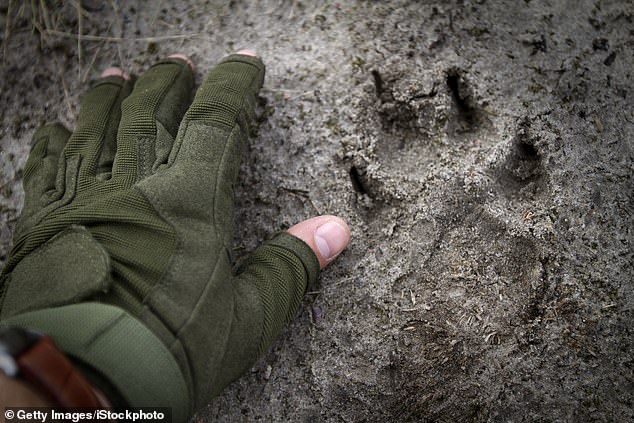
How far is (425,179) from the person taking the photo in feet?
4.88

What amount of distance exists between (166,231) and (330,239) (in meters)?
0.44

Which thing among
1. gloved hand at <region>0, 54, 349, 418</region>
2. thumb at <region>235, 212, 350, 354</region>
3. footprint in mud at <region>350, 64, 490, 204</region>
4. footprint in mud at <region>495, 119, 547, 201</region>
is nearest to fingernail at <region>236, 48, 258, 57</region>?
gloved hand at <region>0, 54, 349, 418</region>

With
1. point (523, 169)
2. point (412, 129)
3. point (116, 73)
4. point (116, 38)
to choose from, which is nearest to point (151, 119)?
point (116, 73)

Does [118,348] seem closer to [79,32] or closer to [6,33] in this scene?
[79,32]

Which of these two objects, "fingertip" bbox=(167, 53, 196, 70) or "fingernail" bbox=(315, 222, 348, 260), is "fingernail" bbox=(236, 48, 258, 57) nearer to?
"fingertip" bbox=(167, 53, 196, 70)

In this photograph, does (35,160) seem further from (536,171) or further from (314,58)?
(536,171)

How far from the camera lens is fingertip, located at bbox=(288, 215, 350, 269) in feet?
4.56

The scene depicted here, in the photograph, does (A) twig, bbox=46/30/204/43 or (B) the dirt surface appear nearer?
(B) the dirt surface

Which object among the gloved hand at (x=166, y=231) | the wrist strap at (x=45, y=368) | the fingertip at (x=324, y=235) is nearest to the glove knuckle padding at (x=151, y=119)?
the gloved hand at (x=166, y=231)

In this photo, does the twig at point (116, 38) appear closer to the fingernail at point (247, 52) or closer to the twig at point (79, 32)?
the twig at point (79, 32)

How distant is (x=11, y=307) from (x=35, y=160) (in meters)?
0.48

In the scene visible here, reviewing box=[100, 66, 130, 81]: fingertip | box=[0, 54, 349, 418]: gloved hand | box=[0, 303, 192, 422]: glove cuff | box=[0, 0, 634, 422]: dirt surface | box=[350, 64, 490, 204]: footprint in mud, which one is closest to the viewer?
box=[0, 303, 192, 422]: glove cuff

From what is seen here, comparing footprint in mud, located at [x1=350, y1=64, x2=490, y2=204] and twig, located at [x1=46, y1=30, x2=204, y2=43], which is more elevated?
twig, located at [x1=46, y1=30, x2=204, y2=43]

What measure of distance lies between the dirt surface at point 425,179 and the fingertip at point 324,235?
6cm
